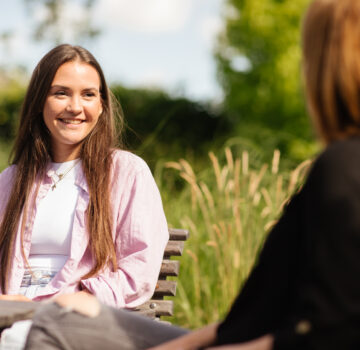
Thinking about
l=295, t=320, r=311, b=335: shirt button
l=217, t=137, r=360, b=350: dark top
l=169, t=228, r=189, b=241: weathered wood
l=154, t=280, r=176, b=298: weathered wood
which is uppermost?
l=217, t=137, r=360, b=350: dark top

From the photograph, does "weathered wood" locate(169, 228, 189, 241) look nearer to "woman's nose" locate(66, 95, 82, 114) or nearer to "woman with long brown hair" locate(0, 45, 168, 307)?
"woman with long brown hair" locate(0, 45, 168, 307)

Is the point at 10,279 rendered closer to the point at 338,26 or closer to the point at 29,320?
the point at 29,320

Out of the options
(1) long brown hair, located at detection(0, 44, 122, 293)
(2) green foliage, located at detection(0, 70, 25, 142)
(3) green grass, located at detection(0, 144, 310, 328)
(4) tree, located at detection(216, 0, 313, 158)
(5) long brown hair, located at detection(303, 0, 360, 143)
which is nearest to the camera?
(5) long brown hair, located at detection(303, 0, 360, 143)

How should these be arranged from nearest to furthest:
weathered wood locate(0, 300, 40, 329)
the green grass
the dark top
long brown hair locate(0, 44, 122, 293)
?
the dark top < weathered wood locate(0, 300, 40, 329) < long brown hair locate(0, 44, 122, 293) < the green grass

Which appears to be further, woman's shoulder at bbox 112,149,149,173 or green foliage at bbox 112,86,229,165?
green foliage at bbox 112,86,229,165

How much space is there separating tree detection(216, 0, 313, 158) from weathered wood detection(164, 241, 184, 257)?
33.5ft

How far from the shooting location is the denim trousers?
1.78 m

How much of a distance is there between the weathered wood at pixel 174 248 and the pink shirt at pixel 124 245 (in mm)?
285

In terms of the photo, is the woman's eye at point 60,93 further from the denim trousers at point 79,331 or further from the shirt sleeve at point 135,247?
the denim trousers at point 79,331

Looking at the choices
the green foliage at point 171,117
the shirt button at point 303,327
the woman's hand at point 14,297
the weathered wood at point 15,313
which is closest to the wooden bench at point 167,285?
the woman's hand at point 14,297

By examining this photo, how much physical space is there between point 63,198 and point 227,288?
1882 mm

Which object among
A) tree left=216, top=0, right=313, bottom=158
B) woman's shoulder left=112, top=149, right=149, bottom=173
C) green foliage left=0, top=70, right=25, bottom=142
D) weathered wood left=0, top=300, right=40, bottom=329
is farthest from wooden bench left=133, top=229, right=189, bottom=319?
green foliage left=0, top=70, right=25, bottom=142

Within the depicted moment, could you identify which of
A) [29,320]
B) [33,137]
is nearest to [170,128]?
[33,137]

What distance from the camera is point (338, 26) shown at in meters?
1.50
